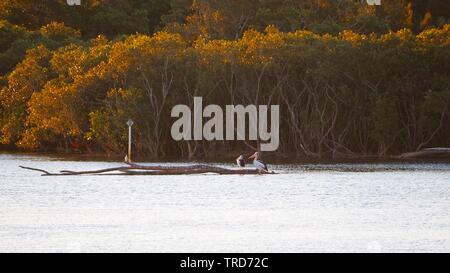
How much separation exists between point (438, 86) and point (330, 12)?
49.1ft

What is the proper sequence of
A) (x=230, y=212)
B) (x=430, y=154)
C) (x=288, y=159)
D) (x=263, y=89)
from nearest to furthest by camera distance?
(x=230, y=212)
(x=430, y=154)
(x=288, y=159)
(x=263, y=89)

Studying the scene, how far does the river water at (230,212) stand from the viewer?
1088 inches

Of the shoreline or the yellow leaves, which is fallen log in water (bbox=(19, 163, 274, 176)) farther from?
the yellow leaves

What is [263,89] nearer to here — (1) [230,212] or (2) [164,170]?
(2) [164,170]

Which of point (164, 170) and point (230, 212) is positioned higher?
point (164, 170)

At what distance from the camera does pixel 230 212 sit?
A: 34875mm

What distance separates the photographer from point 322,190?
42625 millimetres

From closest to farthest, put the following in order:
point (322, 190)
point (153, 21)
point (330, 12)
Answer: point (322, 190)
point (330, 12)
point (153, 21)

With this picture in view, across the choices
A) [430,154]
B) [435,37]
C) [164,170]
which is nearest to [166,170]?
[164,170]

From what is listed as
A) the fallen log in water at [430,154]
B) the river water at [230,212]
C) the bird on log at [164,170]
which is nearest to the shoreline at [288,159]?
the fallen log in water at [430,154]

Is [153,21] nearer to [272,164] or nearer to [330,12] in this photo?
[330,12]

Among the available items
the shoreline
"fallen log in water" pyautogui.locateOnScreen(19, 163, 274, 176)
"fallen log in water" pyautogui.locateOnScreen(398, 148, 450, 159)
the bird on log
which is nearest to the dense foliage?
the shoreline

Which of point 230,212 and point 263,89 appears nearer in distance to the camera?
point 230,212
